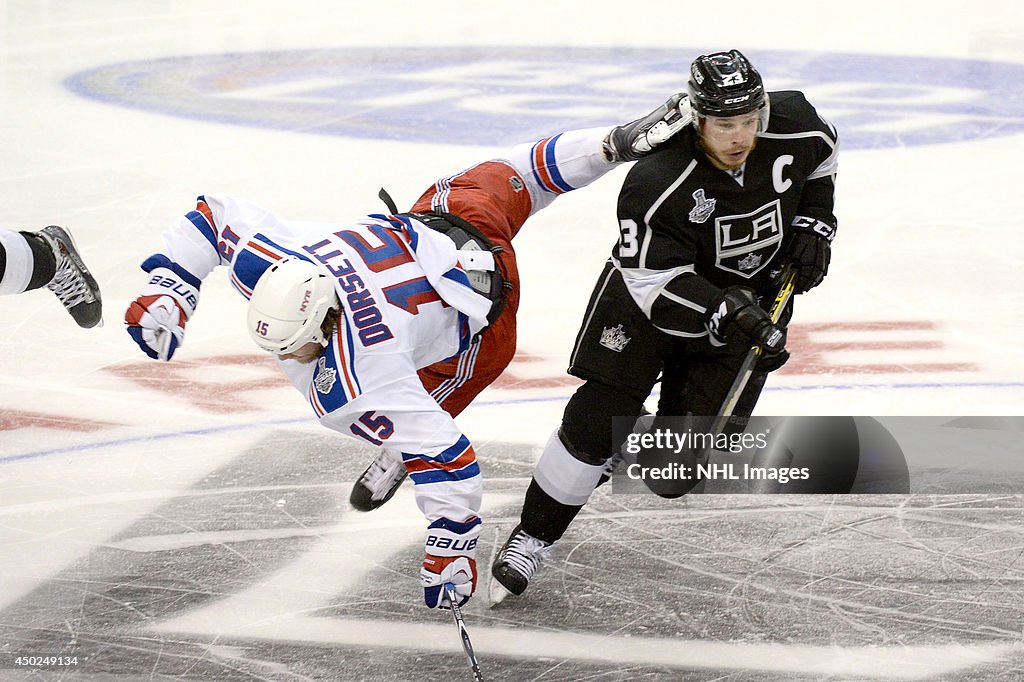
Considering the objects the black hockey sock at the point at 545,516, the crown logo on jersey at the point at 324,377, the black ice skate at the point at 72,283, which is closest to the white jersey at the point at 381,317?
the crown logo on jersey at the point at 324,377

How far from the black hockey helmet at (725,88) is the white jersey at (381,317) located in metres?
0.66

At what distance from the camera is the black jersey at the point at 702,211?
297 cm

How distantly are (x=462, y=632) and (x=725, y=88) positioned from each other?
1322mm

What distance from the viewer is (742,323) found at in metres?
2.88

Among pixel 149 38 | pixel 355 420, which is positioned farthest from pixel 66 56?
pixel 355 420

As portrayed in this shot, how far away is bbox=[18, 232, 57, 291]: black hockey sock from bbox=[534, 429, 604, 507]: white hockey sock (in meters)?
1.51

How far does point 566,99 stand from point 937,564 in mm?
4878

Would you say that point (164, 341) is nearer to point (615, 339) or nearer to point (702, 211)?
point (615, 339)

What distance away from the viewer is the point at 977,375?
14.1 feet

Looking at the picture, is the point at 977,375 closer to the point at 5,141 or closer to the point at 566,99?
the point at 566,99

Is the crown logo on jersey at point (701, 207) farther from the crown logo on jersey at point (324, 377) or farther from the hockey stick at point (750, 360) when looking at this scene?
the crown logo on jersey at point (324, 377)

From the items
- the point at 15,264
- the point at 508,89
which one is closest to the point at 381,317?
the point at 15,264

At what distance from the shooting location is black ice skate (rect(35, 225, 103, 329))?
3.73 metres

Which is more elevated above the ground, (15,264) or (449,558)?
(15,264)
